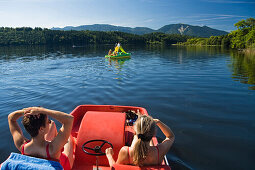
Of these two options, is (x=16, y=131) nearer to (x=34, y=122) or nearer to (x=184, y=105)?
(x=34, y=122)

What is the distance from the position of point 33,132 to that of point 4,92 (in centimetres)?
1283

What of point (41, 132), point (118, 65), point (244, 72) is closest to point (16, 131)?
point (41, 132)

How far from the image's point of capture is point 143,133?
2947mm

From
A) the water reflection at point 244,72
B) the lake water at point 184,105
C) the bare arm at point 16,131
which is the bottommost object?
the lake water at point 184,105

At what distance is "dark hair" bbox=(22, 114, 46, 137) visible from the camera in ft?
8.85

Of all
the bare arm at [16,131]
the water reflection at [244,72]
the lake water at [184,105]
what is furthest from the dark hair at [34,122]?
the water reflection at [244,72]

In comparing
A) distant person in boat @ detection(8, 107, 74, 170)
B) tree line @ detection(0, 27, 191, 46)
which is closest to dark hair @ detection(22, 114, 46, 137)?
distant person in boat @ detection(8, 107, 74, 170)

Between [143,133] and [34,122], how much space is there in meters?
1.77

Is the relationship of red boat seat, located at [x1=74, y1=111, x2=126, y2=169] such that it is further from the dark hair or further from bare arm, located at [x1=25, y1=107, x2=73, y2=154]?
the dark hair

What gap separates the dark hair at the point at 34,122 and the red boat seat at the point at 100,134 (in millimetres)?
1572

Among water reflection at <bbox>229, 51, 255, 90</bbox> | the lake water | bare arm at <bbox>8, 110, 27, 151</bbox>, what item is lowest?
the lake water

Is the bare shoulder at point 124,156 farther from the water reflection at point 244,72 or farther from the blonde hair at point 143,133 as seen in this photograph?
the water reflection at point 244,72

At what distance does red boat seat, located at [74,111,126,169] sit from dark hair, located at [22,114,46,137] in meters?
1.57

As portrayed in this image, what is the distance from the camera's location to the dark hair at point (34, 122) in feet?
8.85
